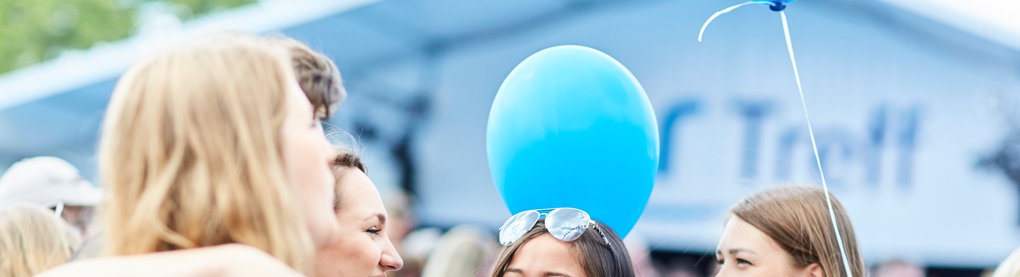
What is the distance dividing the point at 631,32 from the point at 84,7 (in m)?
14.6

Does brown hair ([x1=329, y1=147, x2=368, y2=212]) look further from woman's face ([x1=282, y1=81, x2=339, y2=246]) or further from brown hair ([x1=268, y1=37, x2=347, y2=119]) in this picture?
woman's face ([x1=282, y1=81, x2=339, y2=246])

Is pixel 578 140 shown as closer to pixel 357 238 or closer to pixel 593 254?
pixel 593 254

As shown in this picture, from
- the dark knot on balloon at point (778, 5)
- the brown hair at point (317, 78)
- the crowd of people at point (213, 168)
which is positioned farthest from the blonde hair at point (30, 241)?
the dark knot on balloon at point (778, 5)

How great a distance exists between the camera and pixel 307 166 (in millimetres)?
1701

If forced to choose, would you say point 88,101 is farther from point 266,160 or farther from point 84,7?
point 84,7

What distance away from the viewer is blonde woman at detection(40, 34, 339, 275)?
1591 mm

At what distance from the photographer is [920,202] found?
9.22m

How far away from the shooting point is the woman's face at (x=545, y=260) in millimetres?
2820

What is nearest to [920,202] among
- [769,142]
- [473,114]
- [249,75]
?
[769,142]

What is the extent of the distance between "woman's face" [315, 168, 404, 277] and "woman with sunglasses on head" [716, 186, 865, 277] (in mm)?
987

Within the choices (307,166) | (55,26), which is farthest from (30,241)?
(55,26)

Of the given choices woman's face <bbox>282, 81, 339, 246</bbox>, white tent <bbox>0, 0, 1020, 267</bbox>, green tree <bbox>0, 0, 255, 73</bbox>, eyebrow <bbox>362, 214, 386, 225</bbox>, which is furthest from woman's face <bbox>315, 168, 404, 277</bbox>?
green tree <bbox>0, 0, 255, 73</bbox>

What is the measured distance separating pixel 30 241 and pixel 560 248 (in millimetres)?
1539

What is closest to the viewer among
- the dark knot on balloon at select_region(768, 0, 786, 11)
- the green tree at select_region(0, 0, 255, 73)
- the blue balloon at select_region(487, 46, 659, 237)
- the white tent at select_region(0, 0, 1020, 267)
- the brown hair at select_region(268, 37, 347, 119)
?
the brown hair at select_region(268, 37, 347, 119)
